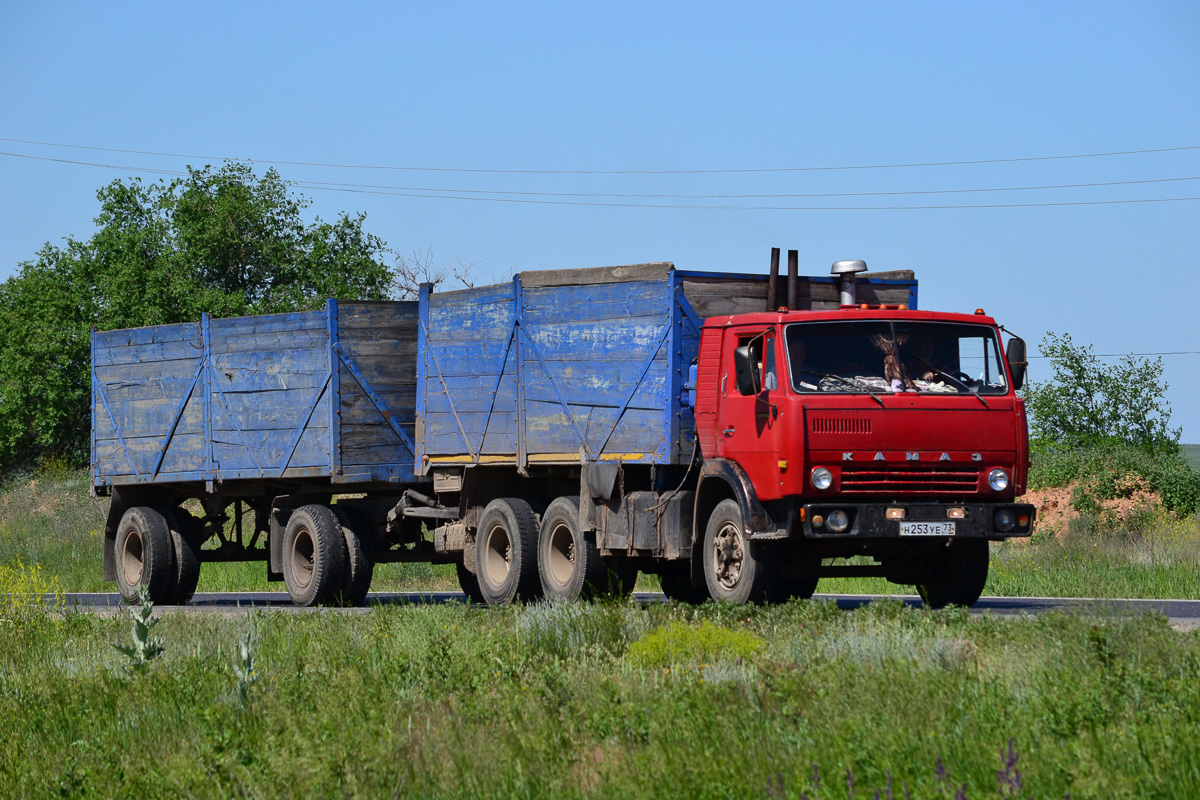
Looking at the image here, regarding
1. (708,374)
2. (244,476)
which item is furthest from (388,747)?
(244,476)

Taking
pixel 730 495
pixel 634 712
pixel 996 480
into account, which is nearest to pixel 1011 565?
pixel 996 480

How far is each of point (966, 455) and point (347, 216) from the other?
39.6m

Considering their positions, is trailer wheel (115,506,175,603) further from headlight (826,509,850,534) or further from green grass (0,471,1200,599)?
headlight (826,509,850,534)

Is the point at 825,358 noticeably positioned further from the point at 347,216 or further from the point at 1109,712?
the point at 347,216

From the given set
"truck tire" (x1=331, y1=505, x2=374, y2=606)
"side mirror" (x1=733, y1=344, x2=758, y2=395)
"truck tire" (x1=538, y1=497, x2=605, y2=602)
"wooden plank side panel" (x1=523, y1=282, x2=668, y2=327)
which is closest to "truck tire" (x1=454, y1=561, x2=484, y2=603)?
"truck tire" (x1=331, y1=505, x2=374, y2=606)

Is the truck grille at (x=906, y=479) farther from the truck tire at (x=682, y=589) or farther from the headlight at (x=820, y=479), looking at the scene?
the truck tire at (x=682, y=589)

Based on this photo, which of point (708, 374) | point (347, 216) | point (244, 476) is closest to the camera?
point (708, 374)

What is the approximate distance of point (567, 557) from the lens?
14539 mm

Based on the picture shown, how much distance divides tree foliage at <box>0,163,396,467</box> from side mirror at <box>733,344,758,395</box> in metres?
35.2

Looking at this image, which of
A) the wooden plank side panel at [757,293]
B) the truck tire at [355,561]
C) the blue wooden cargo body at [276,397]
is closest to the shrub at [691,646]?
the wooden plank side panel at [757,293]

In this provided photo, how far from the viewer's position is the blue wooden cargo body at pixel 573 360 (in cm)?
1301

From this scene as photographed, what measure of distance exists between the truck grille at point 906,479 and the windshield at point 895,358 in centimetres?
65

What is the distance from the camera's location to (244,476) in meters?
17.4

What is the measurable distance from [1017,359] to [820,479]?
82.8 inches
